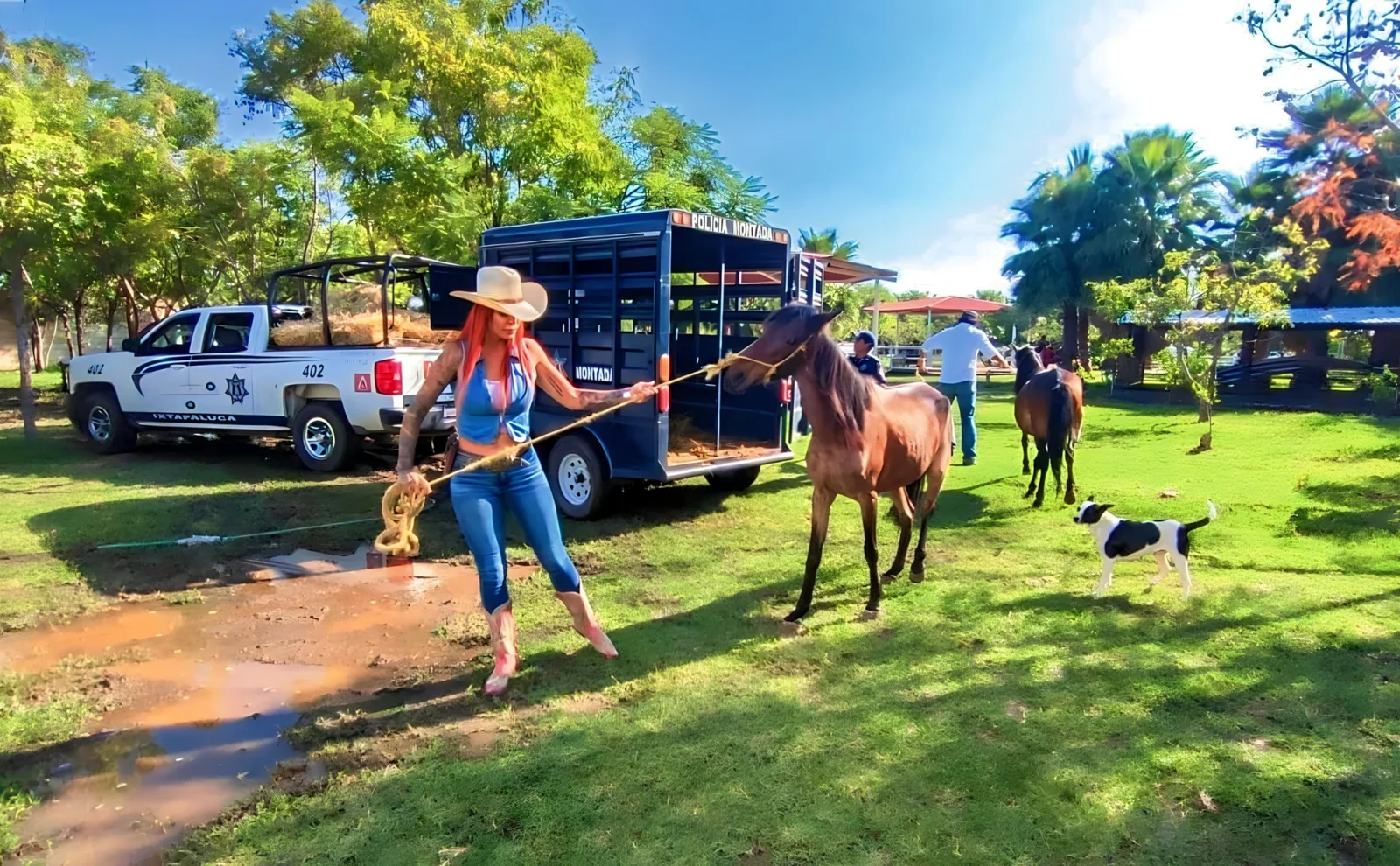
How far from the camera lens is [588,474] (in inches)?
261

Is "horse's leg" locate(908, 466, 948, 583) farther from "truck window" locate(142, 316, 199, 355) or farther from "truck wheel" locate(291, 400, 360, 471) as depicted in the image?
"truck window" locate(142, 316, 199, 355)

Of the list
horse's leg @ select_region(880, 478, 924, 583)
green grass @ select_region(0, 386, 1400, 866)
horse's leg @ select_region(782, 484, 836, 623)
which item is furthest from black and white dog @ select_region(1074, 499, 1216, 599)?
horse's leg @ select_region(782, 484, 836, 623)

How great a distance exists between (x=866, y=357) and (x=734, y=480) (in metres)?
1.80

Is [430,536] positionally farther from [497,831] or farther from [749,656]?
[497,831]

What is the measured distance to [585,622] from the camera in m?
3.84

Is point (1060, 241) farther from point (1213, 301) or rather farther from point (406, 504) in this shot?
point (406, 504)

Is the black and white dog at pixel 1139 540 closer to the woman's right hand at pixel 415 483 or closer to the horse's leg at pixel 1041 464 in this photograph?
the horse's leg at pixel 1041 464

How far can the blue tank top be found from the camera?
3.41 m

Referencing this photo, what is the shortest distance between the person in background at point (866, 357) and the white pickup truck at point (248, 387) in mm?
4361

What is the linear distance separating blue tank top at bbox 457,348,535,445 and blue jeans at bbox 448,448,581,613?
0.41 ft

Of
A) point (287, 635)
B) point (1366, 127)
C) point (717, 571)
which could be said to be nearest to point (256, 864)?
point (287, 635)

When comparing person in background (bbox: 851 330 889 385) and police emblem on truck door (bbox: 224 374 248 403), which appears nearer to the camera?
person in background (bbox: 851 330 889 385)

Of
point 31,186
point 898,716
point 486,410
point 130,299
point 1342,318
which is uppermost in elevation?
point 31,186

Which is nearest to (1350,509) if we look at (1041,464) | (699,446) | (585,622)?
(1041,464)
